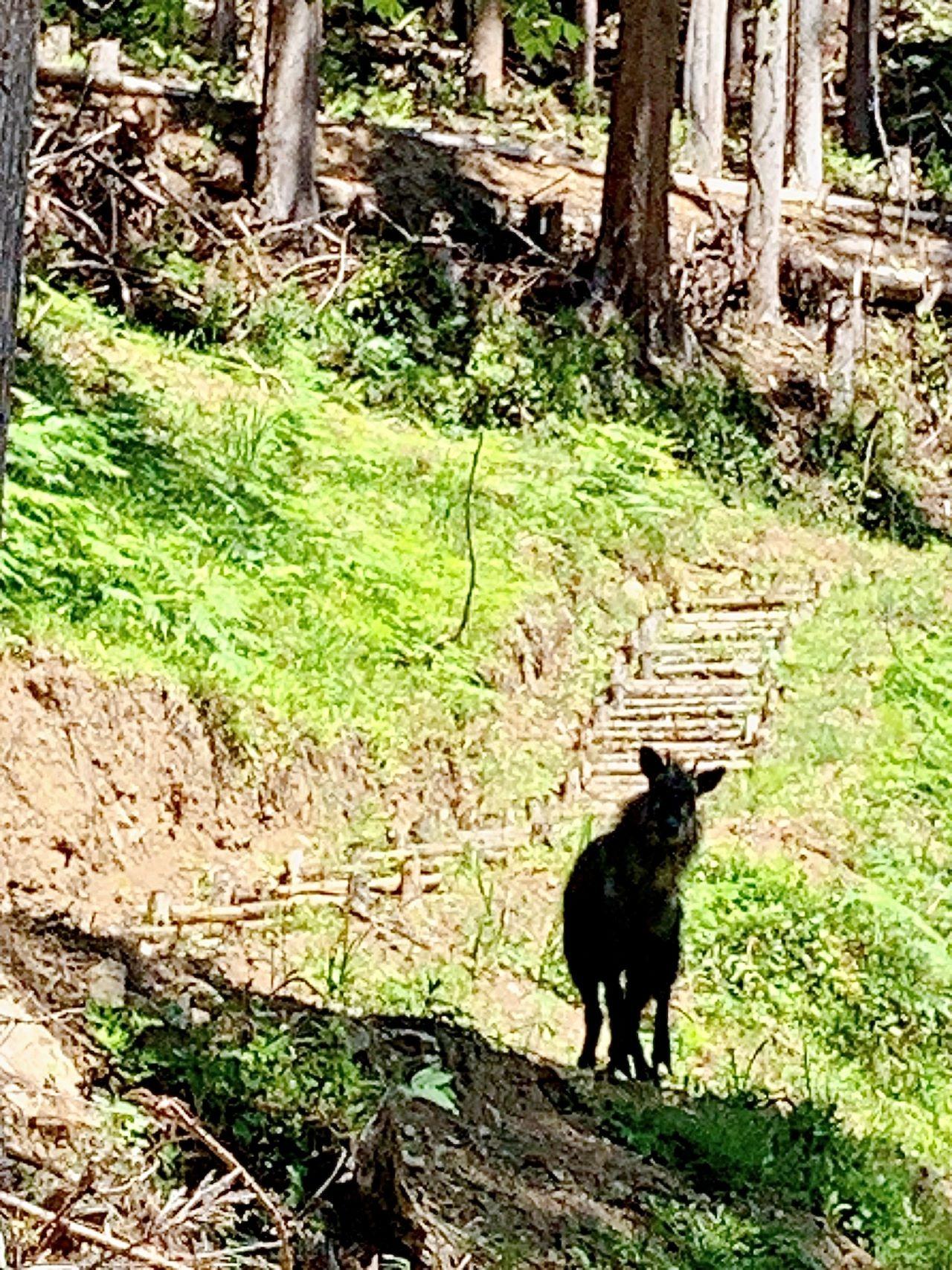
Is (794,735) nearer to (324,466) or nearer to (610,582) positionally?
(610,582)

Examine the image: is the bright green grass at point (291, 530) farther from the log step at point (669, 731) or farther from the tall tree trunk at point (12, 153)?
the tall tree trunk at point (12, 153)

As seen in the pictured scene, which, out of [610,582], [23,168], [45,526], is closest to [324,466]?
[610,582]

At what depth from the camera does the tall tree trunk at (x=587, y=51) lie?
33.8 m

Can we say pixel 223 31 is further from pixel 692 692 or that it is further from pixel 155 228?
pixel 692 692

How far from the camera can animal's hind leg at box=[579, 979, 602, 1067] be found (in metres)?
9.49

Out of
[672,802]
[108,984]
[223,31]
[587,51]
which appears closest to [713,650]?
[672,802]

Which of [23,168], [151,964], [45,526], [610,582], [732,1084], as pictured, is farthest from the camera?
[610,582]

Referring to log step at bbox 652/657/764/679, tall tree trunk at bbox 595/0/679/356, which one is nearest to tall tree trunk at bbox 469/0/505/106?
tall tree trunk at bbox 595/0/679/356

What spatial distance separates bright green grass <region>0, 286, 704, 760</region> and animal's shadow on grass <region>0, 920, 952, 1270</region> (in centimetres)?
475

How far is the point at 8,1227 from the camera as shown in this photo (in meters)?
4.83

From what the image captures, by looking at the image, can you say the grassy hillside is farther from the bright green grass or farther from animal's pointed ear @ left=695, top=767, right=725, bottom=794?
animal's pointed ear @ left=695, top=767, right=725, bottom=794

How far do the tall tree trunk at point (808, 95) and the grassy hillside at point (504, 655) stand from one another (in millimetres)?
9831

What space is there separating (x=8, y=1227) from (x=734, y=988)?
7246 mm

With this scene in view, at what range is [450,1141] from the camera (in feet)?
21.4
